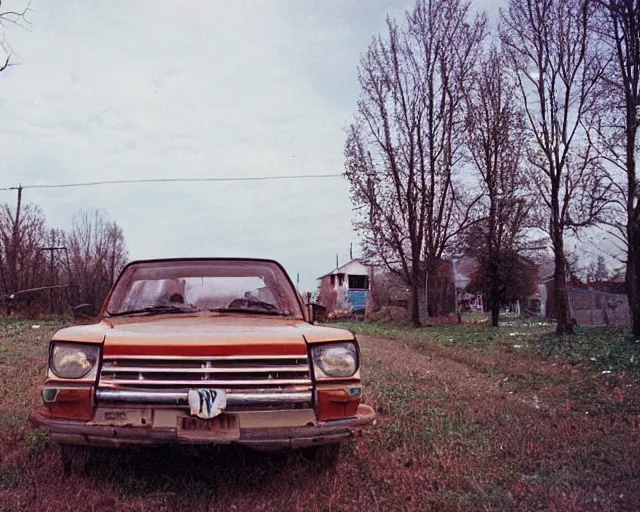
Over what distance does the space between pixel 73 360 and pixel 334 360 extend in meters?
1.59

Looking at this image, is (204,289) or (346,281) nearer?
(204,289)

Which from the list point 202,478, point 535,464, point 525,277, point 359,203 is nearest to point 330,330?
point 202,478

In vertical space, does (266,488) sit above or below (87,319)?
below

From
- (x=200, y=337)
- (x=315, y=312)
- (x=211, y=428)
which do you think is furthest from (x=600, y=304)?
(x=211, y=428)

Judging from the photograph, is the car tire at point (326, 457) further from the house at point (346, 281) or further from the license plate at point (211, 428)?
the house at point (346, 281)

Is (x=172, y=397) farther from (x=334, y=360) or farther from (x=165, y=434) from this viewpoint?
(x=334, y=360)

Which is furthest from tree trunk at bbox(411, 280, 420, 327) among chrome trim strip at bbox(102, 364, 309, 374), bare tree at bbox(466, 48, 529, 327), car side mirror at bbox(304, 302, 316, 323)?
chrome trim strip at bbox(102, 364, 309, 374)

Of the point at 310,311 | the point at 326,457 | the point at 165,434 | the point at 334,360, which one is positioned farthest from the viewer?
the point at 310,311

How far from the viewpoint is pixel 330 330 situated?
398cm

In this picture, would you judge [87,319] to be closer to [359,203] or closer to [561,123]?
[561,123]

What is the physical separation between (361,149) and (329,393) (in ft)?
89.6

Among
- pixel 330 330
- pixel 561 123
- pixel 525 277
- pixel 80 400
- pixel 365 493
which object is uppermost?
pixel 561 123

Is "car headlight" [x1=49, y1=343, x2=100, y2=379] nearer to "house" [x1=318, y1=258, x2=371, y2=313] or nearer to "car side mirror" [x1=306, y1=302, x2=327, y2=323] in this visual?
"car side mirror" [x1=306, y1=302, x2=327, y2=323]

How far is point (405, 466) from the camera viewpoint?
173 inches
